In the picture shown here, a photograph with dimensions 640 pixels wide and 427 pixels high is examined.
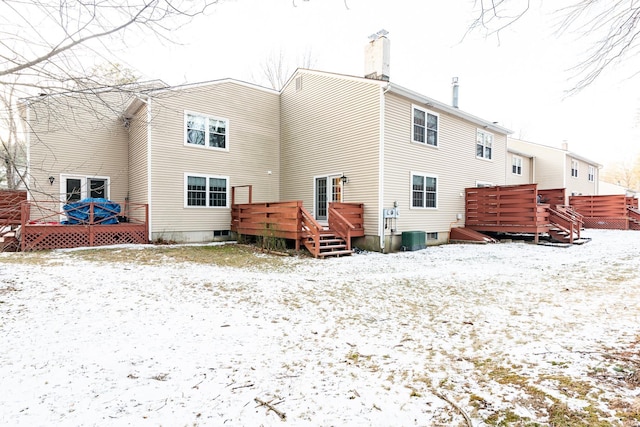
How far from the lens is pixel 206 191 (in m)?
12.8

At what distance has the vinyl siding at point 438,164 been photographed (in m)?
11.1

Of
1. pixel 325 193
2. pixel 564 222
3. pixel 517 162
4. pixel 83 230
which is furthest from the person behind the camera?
pixel 517 162

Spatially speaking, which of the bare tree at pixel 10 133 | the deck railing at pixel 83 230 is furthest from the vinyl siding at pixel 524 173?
the bare tree at pixel 10 133

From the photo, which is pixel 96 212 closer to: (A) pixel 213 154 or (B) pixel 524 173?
(A) pixel 213 154

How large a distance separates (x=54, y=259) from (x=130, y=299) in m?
5.02

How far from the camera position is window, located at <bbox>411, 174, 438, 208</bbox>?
A: 11984 mm

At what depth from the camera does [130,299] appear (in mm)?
4770

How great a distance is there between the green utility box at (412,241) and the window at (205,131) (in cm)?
768

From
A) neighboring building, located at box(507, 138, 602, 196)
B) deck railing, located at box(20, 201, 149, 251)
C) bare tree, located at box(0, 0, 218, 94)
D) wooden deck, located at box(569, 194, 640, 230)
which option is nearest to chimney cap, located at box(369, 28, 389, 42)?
bare tree, located at box(0, 0, 218, 94)

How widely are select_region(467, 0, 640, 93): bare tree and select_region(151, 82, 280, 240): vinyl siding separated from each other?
9751mm

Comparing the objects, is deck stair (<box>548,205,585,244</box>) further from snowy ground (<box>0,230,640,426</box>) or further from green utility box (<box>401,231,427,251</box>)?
snowy ground (<box>0,230,640,426</box>)

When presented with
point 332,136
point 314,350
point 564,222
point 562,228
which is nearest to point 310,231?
point 332,136

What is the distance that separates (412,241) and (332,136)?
4766 mm

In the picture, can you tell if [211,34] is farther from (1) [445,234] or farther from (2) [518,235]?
(2) [518,235]
